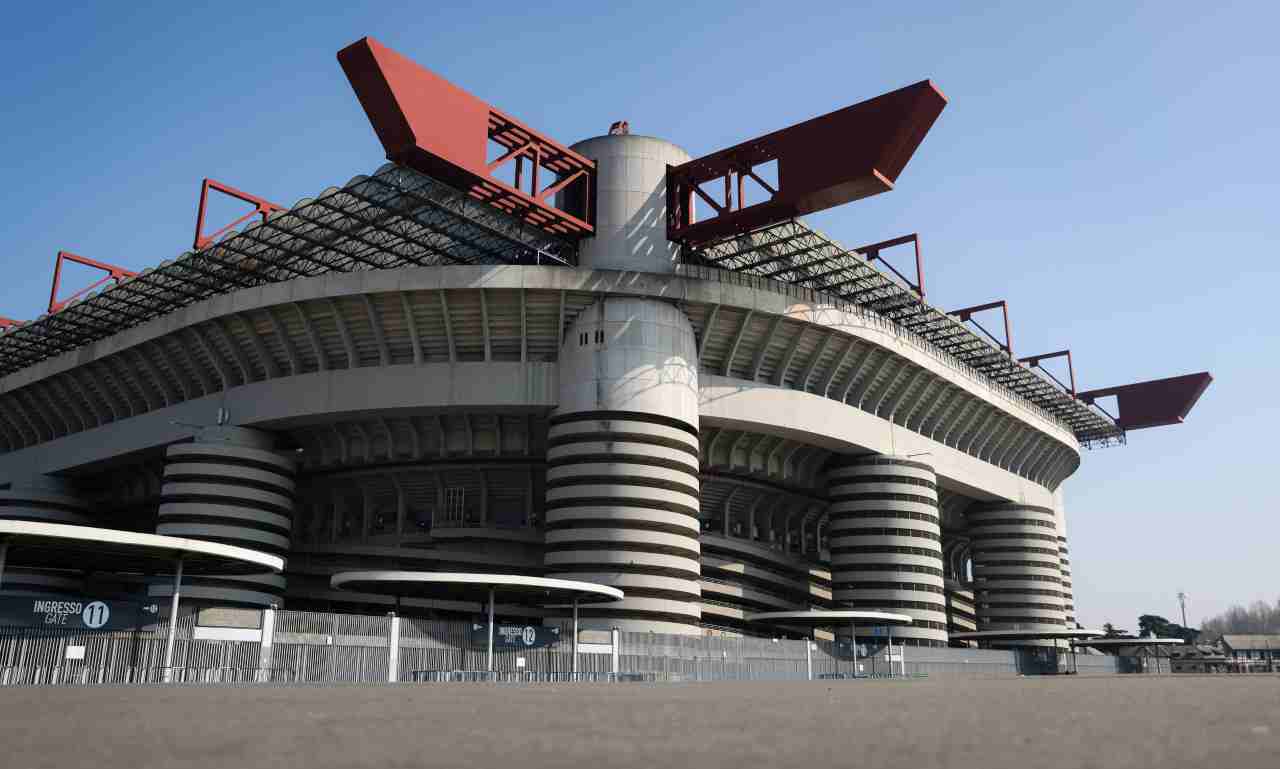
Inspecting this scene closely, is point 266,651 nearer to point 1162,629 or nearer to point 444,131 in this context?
point 444,131

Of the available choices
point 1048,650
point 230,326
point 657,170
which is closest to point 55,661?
point 230,326

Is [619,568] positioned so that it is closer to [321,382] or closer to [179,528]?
[321,382]

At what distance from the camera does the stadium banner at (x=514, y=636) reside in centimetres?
3394

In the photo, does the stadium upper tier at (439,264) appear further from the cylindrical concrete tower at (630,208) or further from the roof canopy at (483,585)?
the roof canopy at (483,585)

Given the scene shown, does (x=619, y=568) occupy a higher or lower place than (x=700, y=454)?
lower

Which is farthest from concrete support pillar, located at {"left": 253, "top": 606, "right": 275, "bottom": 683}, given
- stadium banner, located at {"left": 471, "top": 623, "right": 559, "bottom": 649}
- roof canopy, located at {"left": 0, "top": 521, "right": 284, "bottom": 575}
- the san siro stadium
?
the san siro stadium

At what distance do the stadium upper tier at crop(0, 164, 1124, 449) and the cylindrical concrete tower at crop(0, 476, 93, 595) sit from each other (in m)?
4.18

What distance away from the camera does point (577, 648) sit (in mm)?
36438

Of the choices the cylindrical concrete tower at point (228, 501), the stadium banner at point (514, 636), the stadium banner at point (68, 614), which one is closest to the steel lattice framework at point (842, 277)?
the stadium banner at point (514, 636)

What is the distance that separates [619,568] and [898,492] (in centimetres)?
2041

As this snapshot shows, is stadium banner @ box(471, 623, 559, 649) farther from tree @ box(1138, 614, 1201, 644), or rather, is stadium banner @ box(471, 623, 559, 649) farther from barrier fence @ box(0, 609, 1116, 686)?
tree @ box(1138, 614, 1201, 644)

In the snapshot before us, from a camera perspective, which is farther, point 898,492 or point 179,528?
point 898,492

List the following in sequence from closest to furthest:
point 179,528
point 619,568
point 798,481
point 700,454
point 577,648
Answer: point 577,648, point 619,568, point 179,528, point 700,454, point 798,481

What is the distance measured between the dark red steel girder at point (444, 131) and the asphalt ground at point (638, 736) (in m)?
33.6
